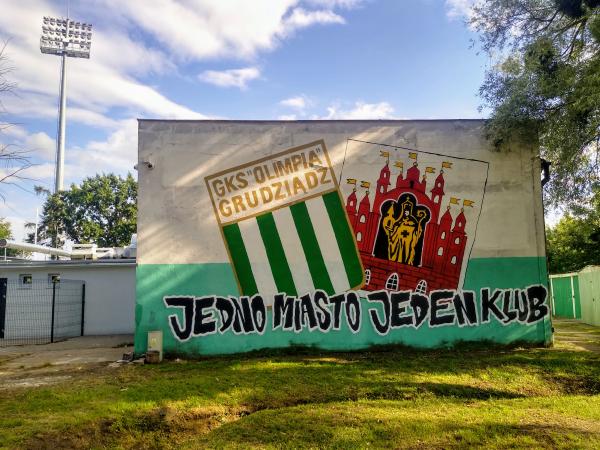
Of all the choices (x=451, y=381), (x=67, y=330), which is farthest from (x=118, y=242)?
(x=451, y=381)

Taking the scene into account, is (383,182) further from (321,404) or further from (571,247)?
(571,247)

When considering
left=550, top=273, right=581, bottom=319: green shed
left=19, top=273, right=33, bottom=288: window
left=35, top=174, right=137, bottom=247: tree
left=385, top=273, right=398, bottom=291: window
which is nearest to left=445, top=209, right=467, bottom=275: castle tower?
left=385, top=273, right=398, bottom=291: window

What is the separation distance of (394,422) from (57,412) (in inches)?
180

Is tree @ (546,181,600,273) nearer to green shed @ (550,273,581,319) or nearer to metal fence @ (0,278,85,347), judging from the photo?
green shed @ (550,273,581,319)

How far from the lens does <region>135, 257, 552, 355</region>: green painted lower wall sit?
428 inches

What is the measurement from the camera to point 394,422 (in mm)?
5906

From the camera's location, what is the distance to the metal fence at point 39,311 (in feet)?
54.9

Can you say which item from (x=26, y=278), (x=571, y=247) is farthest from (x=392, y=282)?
(x=571, y=247)

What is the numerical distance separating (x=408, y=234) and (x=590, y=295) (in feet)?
32.9

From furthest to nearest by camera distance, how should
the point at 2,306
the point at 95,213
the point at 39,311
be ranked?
the point at 95,213 < the point at 2,306 < the point at 39,311

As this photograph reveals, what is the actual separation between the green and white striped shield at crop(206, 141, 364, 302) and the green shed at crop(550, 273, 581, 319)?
12708 mm

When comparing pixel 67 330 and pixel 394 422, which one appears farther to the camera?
pixel 67 330

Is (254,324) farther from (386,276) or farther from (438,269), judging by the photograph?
(438,269)

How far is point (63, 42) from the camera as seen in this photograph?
161 ft
